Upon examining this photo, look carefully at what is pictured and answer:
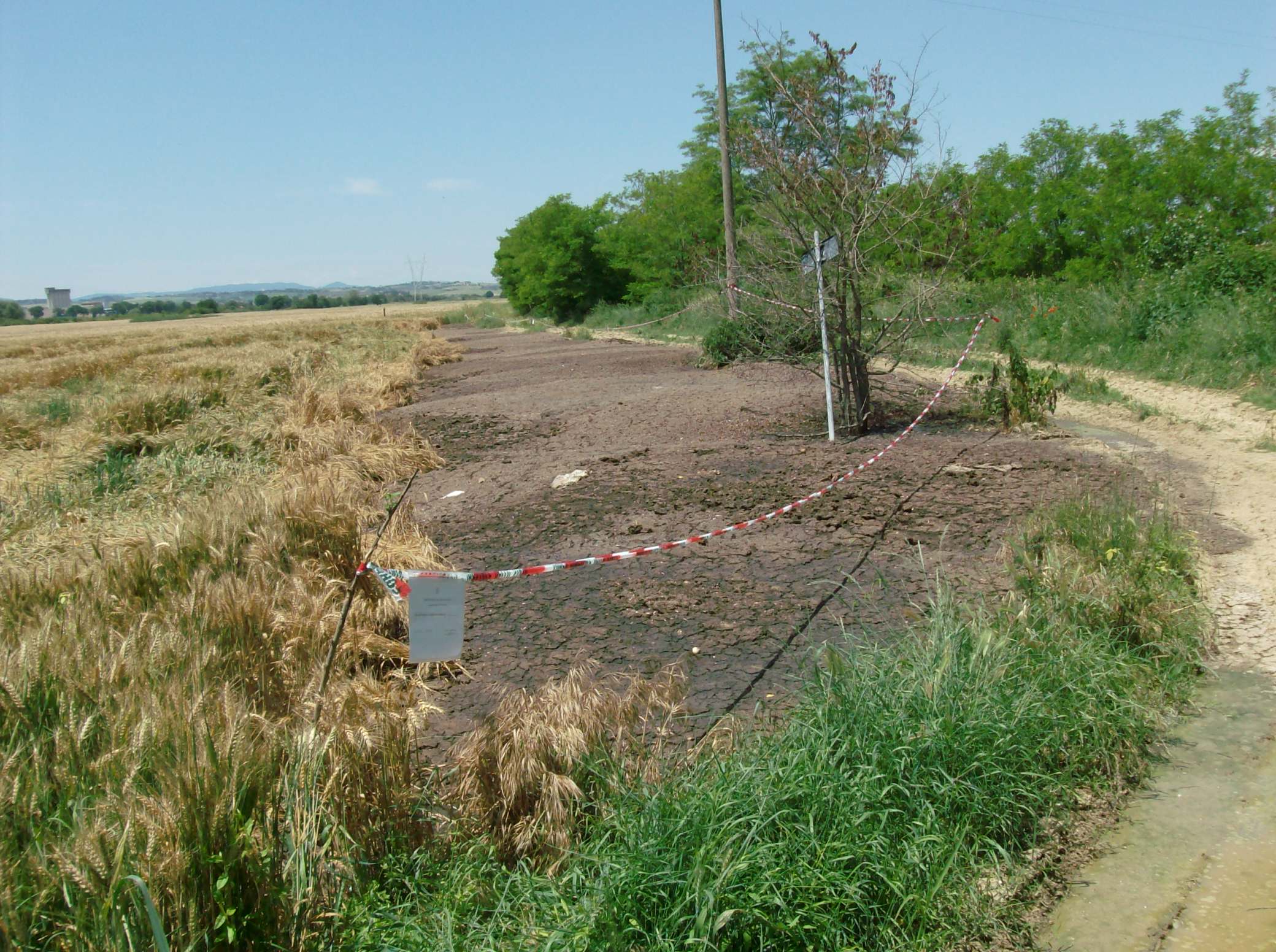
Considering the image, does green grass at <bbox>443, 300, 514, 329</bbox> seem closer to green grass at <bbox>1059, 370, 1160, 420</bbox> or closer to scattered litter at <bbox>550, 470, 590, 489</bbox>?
green grass at <bbox>1059, 370, 1160, 420</bbox>

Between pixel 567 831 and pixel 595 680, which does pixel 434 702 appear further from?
pixel 567 831

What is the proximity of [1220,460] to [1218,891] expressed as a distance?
20.1 feet

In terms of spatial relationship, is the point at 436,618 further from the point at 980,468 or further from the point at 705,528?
the point at 980,468

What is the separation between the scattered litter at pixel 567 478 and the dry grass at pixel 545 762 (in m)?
4.76

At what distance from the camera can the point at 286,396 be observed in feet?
49.9

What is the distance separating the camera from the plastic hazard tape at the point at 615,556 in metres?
4.50

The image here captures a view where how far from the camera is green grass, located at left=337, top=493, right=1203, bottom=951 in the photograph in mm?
2740

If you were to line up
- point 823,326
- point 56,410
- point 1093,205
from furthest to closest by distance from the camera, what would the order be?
point 1093,205 < point 56,410 < point 823,326

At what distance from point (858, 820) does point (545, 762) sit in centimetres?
109

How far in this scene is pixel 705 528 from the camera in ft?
22.5

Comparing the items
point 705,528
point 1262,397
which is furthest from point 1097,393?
point 705,528

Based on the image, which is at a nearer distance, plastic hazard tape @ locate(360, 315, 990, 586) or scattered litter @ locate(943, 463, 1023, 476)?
plastic hazard tape @ locate(360, 315, 990, 586)

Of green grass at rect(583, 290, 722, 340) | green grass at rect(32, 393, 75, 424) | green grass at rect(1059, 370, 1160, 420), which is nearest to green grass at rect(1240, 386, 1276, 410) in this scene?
green grass at rect(1059, 370, 1160, 420)

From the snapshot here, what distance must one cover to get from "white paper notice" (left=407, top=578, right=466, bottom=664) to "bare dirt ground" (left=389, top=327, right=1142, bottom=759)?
2.37 ft
